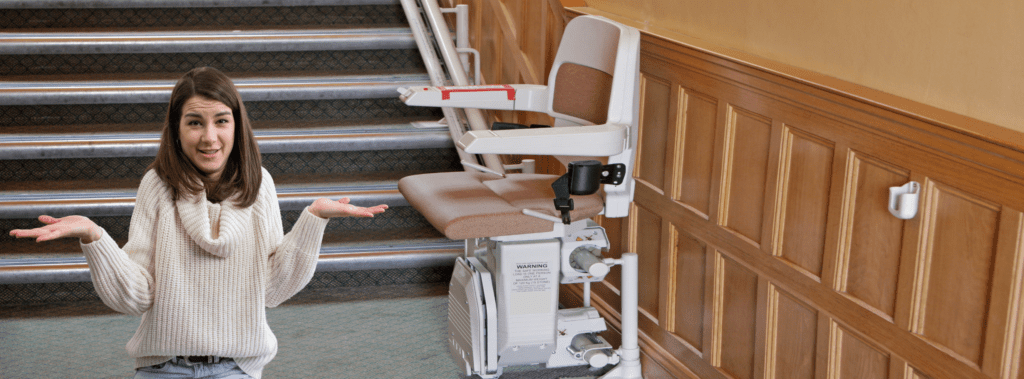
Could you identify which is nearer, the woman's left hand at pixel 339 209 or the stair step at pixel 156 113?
the woman's left hand at pixel 339 209

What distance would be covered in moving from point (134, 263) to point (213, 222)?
14 centimetres

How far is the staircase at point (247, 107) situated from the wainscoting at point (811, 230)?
1.01 meters

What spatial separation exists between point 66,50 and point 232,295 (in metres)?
2.65

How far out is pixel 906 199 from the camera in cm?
161

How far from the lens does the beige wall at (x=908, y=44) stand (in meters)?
1.46

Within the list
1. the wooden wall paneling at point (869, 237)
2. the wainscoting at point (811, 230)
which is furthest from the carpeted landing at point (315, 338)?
the wooden wall paneling at point (869, 237)

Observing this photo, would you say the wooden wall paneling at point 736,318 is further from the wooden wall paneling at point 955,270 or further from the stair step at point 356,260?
the stair step at point 356,260

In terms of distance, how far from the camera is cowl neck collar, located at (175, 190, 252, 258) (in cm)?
148

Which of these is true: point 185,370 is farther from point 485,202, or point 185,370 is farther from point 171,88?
point 171,88

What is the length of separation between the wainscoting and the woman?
917 mm

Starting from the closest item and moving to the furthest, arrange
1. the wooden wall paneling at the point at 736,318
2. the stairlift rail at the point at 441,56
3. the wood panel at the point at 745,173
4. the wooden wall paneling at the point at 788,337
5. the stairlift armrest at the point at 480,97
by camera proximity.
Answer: the wooden wall paneling at the point at 788,337, the wood panel at the point at 745,173, the wooden wall paneling at the point at 736,318, the stairlift armrest at the point at 480,97, the stairlift rail at the point at 441,56

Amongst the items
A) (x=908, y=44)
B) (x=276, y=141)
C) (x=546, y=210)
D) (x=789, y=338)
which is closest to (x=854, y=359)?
(x=789, y=338)

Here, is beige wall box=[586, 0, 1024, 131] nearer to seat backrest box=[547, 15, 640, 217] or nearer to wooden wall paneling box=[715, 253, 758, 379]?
seat backrest box=[547, 15, 640, 217]

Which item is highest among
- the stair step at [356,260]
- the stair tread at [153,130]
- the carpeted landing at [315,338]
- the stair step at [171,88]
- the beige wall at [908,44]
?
the beige wall at [908,44]
